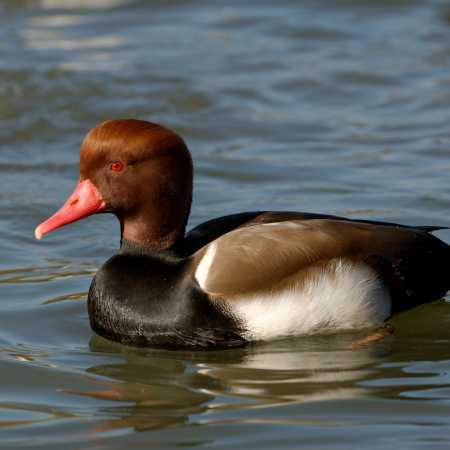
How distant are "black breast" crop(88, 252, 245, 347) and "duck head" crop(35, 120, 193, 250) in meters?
0.17

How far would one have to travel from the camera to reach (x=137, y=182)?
20.8ft

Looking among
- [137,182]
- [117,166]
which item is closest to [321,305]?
[137,182]

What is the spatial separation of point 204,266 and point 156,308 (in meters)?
0.32

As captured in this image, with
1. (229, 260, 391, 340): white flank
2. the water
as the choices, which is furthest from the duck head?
the water

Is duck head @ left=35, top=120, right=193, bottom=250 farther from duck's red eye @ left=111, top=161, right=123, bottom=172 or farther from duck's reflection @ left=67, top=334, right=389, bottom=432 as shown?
duck's reflection @ left=67, top=334, right=389, bottom=432

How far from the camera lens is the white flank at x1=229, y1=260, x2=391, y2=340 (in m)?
6.20

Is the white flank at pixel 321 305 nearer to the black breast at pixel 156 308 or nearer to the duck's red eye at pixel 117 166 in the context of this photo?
the black breast at pixel 156 308

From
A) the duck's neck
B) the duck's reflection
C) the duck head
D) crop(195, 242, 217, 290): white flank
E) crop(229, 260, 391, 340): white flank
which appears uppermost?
the duck head

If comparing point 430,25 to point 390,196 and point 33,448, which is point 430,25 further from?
point 33,448

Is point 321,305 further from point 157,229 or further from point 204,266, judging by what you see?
point 157,229

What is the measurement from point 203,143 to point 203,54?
109 inches

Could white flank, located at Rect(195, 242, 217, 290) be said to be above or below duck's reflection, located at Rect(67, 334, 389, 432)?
above

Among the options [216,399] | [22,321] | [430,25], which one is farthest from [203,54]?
[216,399]

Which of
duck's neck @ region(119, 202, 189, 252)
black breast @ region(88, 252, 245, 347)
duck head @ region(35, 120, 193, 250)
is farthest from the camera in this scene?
duck's neck @ region(119, 202, 189, 252)
